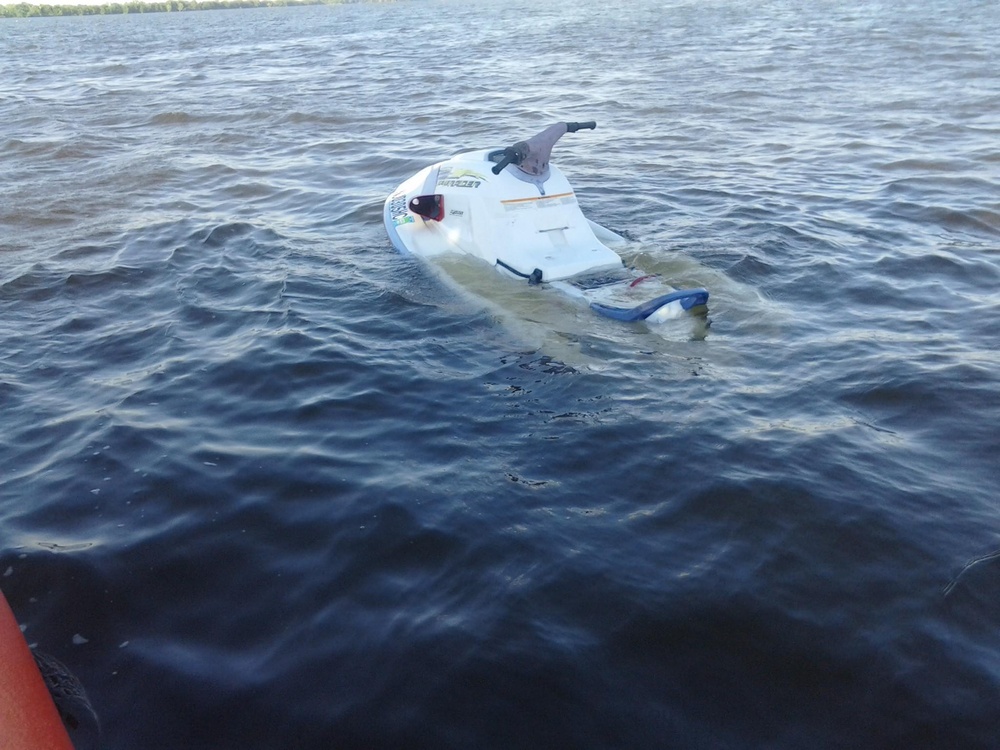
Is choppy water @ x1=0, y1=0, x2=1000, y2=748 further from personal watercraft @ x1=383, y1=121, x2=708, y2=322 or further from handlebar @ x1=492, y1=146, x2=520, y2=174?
handlebar @ x1=492, y1=146, x2=520, y2=174

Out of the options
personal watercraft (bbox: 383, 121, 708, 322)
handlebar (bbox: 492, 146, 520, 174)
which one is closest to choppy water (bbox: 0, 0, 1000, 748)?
personal watercraft (bbox: 383, 121, 708, 322)

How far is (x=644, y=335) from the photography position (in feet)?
22.0

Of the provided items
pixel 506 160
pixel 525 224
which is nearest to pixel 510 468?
pixel 525 224

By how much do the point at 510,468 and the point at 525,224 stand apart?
3.22 m

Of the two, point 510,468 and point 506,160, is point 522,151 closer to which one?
point 506,160

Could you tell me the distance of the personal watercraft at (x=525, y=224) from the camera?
7406mm

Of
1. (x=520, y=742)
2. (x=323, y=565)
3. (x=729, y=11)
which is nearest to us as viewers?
(x=520, y=742)

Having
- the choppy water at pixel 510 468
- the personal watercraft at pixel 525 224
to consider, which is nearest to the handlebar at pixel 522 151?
the personal watercraft at pixel 525 224

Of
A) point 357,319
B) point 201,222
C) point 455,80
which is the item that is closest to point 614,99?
point 455,80

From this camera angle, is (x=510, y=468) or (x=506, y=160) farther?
(x=506, y=160)

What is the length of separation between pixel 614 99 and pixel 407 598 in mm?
15098

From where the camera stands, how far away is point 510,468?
206 inches

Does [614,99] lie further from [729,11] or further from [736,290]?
[729,11]

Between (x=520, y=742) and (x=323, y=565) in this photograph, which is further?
(x=323, y=565)
